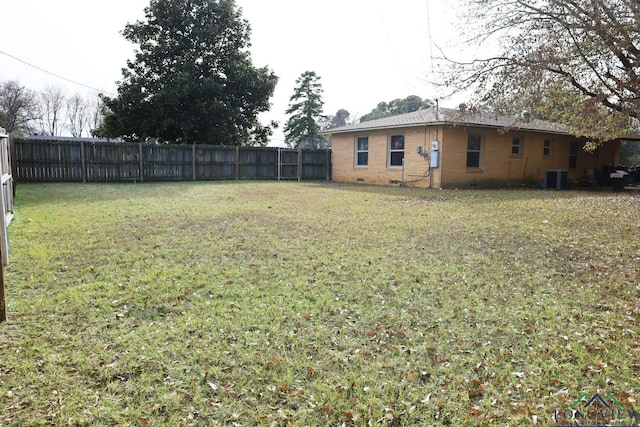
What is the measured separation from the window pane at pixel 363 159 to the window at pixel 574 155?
35.0 ft

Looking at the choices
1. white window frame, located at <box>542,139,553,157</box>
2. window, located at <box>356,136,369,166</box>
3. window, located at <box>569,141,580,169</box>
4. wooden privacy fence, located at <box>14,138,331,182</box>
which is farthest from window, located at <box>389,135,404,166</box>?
window, located at <box>569,141,580,169</box>

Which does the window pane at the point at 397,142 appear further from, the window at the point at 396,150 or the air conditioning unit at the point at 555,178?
the air conditioning unit at the point at 555,178

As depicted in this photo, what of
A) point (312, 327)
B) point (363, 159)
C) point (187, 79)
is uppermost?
point (187, 79)

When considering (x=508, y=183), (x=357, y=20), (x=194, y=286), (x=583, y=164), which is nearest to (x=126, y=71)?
(x=357, y=20)

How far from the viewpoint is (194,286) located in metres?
4.05

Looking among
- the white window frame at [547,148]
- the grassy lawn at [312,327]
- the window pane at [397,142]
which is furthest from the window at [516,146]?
the grassy lawn at [312,327]

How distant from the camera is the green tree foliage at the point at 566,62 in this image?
9.70 metres

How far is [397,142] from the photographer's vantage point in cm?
1816

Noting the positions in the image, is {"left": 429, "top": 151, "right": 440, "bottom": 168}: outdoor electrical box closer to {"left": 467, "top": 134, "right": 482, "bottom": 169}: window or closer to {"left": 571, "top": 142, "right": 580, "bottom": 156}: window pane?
{"left": 467, "top": 134, "right": 482, "bottom": 169}: window

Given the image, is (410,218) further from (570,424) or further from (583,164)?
(583,164)

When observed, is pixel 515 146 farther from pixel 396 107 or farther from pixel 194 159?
pixel 396 107

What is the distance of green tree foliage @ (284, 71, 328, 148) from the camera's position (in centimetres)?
3975

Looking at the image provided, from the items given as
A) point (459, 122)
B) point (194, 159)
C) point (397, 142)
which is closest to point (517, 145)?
point (397, 142)

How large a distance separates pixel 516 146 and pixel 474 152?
2637 mm
